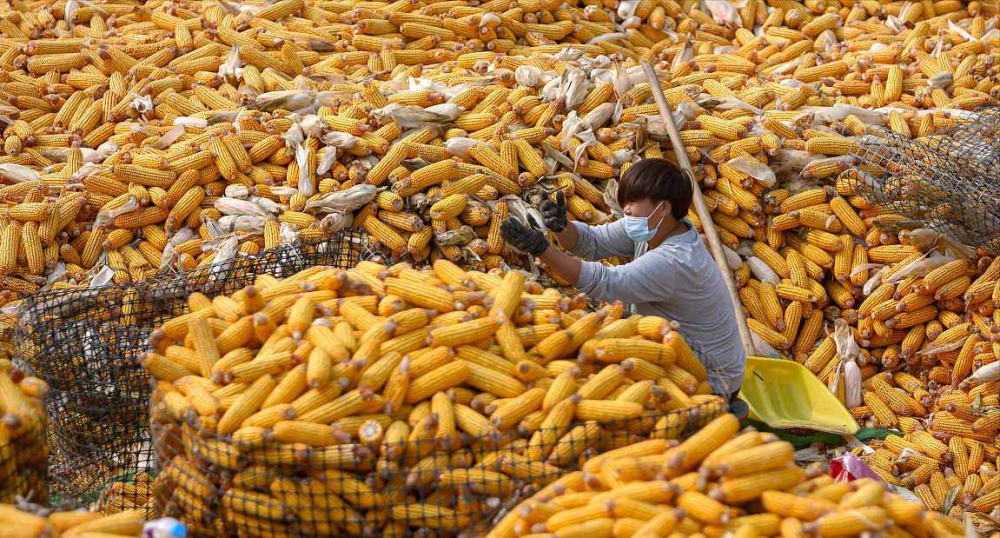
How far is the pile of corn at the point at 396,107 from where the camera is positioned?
6.13 meters

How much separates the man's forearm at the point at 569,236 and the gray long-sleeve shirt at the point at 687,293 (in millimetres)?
420

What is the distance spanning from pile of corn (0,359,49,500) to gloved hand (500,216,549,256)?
2.05m

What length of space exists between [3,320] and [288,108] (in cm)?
262

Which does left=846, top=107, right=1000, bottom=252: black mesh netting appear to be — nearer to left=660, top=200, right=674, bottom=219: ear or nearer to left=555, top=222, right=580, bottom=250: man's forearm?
left=660, top=200, right=674, bottom=219: ear

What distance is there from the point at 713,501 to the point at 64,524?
6.45 ft

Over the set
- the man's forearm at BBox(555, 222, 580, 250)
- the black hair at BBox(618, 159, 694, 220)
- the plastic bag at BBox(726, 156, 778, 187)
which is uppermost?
the black hair at BBox(618, 159, 694, 220)

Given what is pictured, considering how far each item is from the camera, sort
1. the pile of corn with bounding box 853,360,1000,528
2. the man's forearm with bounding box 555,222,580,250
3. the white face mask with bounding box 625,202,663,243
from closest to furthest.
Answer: the white face mask with bounding box 625,202,663,243 < the man's forearm with bounding box 555,222,580,250 < the pile of corn with bounding box 853,360,1000,528

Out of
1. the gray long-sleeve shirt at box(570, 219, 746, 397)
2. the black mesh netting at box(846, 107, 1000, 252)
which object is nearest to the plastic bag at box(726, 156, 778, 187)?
the black mesh netting at box(846, 107, 1000, 252)

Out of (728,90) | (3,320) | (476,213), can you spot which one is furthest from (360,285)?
(728,90)

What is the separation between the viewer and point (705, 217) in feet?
21.5

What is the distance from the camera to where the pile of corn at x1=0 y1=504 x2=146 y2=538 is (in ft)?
8.52

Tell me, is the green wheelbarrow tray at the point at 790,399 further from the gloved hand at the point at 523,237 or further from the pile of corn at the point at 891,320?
the gloved hand at the point at 523,237

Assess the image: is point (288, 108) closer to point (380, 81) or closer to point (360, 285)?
point (380, 81)

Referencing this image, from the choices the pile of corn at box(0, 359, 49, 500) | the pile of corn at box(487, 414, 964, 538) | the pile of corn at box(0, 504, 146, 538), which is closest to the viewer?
the pile of corn at box(0, 504, 146, 538)
